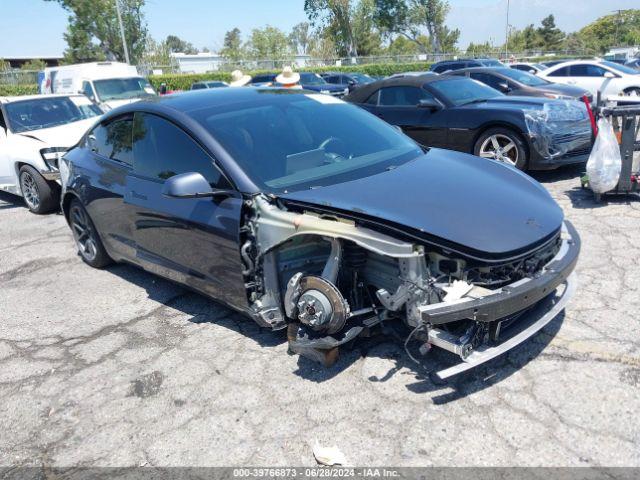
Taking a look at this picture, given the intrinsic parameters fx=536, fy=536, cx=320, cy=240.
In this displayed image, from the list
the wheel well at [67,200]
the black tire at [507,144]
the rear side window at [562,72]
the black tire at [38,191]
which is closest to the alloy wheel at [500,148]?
the black tire at [507,144]

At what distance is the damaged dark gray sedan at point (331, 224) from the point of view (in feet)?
9.06

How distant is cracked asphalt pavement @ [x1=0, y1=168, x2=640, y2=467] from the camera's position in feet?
8.61

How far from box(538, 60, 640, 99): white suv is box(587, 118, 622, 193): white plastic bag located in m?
9.63

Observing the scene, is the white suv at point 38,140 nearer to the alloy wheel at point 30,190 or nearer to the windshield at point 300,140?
the alloy wheel at point 30,190

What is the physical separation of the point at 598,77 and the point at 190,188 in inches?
598

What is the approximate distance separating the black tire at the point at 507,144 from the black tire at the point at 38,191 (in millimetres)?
5997

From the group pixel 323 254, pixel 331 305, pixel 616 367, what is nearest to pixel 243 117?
pixel 323 254

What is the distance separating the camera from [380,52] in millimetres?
65000

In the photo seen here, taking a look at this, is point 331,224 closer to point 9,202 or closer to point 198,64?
point 9,202

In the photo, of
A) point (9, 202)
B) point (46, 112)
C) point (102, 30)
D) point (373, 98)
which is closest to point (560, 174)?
point (373, 98)

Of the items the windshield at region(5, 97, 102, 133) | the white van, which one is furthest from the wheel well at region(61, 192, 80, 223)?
the white van

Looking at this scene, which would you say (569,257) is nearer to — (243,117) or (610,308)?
(610,308)

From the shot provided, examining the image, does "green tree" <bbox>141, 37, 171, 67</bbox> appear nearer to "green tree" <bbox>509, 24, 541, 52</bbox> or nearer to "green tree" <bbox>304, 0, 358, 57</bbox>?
"green tree" <bbox>304, 0, 358, 57</bbox>

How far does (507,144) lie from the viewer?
24.0ft
